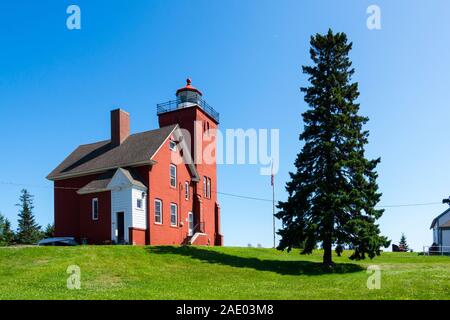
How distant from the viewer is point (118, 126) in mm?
38062

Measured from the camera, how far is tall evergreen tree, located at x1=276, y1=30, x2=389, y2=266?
25984 mm

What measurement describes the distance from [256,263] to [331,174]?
22.4 ft

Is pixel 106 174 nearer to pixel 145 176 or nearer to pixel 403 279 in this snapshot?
pixel 145 176

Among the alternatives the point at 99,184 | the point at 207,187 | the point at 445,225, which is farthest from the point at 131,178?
the point at 445,225

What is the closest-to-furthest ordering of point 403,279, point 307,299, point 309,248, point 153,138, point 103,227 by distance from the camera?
1. point 307,299
2. point 403,279
3. point 309,248
4. point 103,227
5. point 153,138

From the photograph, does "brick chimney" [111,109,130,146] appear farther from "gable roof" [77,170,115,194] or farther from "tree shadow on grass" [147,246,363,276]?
"tree shadow on grass" [147,246,363,276]

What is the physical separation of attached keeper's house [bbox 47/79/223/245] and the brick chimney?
0.08m

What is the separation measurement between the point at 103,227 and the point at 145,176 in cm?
462

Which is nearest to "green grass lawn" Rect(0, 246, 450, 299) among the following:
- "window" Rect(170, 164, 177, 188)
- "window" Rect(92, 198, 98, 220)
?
"window" Rect(92, 198, 98, 220)

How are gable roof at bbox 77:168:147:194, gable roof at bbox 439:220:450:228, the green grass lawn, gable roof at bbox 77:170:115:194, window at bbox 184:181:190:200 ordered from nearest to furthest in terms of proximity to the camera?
the green grass lawn, gable roof at bbox 77:168:147:194, gable roof at bbox 77:170:115:194, window at bbox 184:181:190:200, gable roof at bbox 439:220:450:228

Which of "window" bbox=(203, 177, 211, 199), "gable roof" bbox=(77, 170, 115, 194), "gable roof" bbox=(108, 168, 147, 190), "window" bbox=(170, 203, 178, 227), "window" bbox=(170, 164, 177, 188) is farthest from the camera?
"window" bbox=(203, 177, 211, 199)
